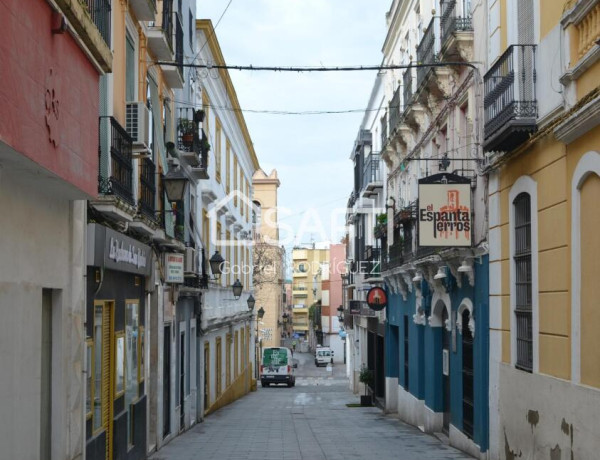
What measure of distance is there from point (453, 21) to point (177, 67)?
18.0ft

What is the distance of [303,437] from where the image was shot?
60.5 ft

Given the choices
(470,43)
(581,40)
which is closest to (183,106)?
(470,43)

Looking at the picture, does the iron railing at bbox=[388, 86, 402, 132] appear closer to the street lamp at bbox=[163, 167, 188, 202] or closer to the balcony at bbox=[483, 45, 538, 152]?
the street lamp at bbox=[163, 167, 188, 202]

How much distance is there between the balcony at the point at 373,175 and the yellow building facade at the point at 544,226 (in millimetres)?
16624

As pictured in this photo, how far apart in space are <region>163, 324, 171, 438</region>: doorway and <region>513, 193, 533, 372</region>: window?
8.05 meters

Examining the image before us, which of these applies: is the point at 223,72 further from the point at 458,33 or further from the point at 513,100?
the point at 513,100

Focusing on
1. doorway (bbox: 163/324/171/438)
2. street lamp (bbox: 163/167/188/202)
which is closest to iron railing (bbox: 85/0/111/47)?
street lamp (bbox: 163/167/188/202)

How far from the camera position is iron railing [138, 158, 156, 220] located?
13844mm

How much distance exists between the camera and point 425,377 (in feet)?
69.3

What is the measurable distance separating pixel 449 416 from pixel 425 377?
3017 millimetres

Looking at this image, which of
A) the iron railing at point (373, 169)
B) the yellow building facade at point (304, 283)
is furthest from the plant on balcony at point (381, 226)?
the yellow building facade at point (304, 283)

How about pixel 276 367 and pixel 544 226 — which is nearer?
pixel 544 226

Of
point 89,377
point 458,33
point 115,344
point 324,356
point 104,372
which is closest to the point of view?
point 89,377

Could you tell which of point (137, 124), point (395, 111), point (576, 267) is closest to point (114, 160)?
point (137, 124)
